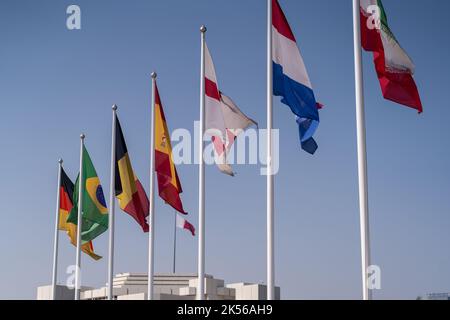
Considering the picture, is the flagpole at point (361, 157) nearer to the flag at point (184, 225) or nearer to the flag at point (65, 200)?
the flag at point (184, 225)

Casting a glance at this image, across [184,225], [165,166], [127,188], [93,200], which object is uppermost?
[165,166]

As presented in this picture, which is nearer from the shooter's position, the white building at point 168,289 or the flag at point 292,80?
the flag at point 292,80

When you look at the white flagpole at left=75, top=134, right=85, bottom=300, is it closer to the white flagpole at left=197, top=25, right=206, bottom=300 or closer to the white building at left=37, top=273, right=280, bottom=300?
the white flagpole at left=197, top=25, right=206, bottom=300

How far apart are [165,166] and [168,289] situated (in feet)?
122

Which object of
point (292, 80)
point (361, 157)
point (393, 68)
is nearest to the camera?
point (361, 157)

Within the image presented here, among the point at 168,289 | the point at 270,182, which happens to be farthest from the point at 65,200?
the point at 168,289

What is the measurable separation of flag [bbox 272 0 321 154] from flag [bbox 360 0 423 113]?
296 centimetres

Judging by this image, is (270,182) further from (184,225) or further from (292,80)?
(184,225)

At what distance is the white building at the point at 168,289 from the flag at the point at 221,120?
2961 centimetres

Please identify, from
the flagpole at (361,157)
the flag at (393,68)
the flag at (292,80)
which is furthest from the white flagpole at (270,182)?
the flag at (393,68)

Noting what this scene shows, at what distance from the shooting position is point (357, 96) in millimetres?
20469

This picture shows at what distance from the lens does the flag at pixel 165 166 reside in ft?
98.1

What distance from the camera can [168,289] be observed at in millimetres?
66000
